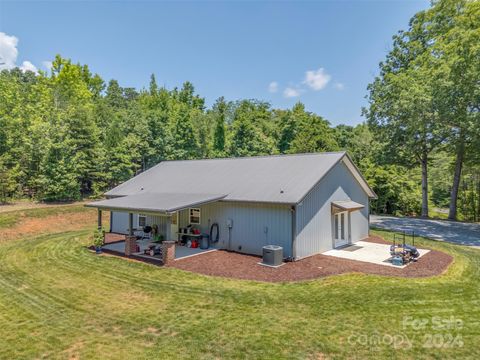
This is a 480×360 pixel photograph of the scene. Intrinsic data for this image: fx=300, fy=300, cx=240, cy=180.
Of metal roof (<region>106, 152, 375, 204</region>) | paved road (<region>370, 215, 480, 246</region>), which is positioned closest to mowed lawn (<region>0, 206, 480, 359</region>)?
metal roof (<region>106, 152, 375, 204</region>)

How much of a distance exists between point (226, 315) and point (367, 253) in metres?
8.94

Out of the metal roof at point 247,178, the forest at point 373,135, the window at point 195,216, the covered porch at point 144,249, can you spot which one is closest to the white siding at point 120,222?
the metal roof at point 247,178

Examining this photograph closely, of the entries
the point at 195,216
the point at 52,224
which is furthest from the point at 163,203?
the point at 52,224

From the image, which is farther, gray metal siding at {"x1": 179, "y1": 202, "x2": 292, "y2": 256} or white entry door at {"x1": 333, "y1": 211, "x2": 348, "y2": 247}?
white entry door at {"x1": 333, "y1": 211, "x2": 348, "y2": 247}

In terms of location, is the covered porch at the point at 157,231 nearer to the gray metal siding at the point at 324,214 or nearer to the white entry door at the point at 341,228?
the gray metal siding at the point at 324,214

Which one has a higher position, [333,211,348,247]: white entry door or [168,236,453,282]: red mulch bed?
[333,211,348,247]: white entry door

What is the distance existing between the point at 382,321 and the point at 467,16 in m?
25.5

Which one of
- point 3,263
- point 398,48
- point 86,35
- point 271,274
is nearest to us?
point 271,274

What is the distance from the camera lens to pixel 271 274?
10633 mm

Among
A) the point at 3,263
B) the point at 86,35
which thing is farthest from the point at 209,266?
the point at 86,35

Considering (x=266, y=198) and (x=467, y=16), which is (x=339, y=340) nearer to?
(x=266, y=198)

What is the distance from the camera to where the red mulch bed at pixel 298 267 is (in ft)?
34.5

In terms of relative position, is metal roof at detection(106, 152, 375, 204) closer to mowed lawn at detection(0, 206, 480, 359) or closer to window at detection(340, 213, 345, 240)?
window at detection(340, 213, 345, 240)

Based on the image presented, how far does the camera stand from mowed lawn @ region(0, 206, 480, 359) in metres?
5.82
